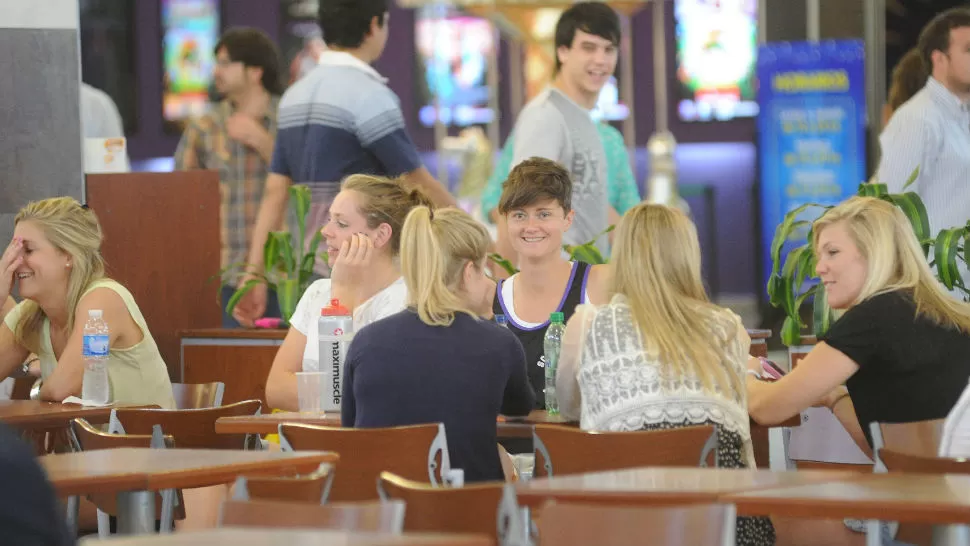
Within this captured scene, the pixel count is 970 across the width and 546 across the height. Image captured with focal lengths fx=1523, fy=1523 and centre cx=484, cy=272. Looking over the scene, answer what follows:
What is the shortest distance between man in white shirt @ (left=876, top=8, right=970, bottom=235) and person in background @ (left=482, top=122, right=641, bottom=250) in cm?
111

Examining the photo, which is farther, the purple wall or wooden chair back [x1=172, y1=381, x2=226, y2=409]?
the purple wall

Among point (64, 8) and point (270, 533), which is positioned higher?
point (64, 8)

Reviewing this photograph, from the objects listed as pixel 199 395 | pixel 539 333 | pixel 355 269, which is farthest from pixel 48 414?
pixel 539 333

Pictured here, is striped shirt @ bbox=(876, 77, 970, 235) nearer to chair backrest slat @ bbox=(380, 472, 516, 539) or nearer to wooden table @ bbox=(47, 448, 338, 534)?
wooden table @ bbox=(47, 448, 338, 534)

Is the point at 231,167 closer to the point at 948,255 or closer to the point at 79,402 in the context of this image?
the point at 79,402

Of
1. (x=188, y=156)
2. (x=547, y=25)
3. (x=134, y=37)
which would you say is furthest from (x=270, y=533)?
(x=134, y=37)

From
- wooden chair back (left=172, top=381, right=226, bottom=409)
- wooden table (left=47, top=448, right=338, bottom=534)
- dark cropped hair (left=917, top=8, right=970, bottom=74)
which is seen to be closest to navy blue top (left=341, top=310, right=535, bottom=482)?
wooden table (left=47, top=448, right=338, bottom=534)

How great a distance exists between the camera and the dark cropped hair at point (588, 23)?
629 centimetres

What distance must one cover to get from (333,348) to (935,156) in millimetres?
2880

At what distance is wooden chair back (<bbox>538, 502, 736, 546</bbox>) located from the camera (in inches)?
94.8

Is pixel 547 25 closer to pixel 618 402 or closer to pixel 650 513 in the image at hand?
pixel 618 402

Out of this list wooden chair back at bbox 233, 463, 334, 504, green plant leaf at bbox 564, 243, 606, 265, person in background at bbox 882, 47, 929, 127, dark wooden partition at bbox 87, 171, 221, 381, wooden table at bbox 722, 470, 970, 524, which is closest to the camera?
wooden table at bbox 722, 470, 970, 524

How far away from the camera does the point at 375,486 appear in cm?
345

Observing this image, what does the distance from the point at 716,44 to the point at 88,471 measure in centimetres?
998
